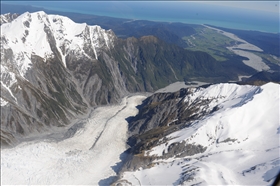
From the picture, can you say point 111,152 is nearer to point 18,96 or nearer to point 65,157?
point 65,157

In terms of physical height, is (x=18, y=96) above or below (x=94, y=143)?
above

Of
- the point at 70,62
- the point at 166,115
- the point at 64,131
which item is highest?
→ the point at 70,62

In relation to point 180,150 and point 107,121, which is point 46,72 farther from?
point 180,150

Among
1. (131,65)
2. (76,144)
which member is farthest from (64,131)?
(131,65)

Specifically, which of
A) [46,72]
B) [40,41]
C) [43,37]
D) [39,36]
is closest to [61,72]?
[46,72]

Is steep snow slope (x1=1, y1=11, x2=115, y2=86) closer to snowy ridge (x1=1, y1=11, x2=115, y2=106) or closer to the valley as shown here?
snowy ridge (x1=1, y1=11, x2=115, y2=106)

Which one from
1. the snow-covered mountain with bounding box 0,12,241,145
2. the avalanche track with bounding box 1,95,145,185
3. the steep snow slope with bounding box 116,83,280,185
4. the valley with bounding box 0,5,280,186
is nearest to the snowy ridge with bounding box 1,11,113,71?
the snow-covered mountain with bounding box 0,12,241,145

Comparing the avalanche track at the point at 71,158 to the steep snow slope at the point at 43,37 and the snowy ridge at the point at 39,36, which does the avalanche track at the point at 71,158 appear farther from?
the snowy ridge at the point at 39,36
